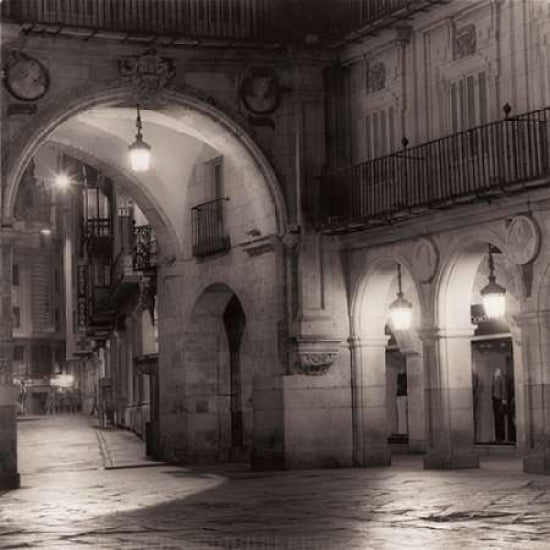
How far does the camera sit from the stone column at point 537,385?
22750 millimetres

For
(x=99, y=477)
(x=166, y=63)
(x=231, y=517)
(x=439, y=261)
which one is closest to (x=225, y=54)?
(x=166, y=63)

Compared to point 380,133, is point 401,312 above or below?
below

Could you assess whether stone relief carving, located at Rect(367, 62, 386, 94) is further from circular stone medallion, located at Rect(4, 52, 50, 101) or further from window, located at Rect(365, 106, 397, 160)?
circular stone medallion, located at Rect(4, 52, 50, 101)

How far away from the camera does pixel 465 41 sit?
24.8 metres

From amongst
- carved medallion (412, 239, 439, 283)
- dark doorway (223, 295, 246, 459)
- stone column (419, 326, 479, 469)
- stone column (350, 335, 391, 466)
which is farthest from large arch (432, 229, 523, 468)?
dark doorway (223, 295, 246, 459)

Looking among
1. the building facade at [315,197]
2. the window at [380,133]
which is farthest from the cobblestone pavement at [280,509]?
the window at [380,133]

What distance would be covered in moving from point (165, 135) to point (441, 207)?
825 cm

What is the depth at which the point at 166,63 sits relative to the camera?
26766 millimetres

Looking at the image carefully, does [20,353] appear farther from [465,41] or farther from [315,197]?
[465,41]

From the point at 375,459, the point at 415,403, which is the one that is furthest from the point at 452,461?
the point at 415,403

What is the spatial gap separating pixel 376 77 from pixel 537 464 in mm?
7905

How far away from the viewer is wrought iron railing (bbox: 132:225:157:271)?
3394 centimetres

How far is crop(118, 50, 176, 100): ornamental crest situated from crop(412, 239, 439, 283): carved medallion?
5334 millimetres

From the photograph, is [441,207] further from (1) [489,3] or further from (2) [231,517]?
(2) [231,517]
